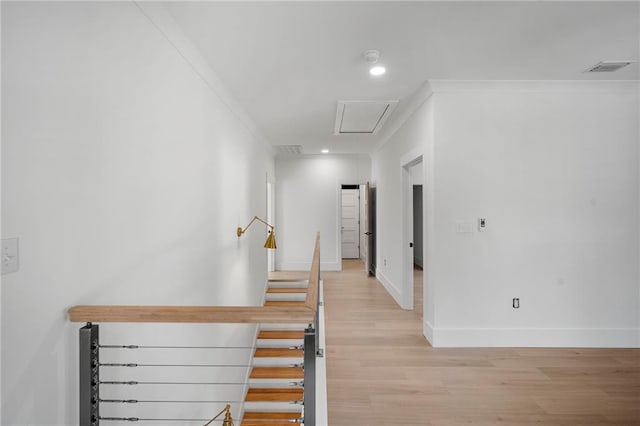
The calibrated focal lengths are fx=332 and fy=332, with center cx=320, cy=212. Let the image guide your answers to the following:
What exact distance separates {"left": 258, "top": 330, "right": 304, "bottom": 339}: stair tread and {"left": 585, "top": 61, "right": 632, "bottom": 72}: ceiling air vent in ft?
15.0

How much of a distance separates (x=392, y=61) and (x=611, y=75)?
7.17 feet

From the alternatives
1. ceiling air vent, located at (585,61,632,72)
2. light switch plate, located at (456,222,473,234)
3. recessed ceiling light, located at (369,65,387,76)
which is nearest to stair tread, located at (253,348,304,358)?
light switch plate, located at (456,222,473,234)

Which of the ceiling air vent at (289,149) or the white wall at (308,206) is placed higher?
the ceiling air vent at (289,149)

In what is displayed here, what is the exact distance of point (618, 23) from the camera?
2.26 m

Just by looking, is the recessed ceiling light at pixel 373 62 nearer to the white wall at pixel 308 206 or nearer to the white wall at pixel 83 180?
the white wall at pixel 83 180

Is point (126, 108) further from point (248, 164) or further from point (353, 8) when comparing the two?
point (248, 164)

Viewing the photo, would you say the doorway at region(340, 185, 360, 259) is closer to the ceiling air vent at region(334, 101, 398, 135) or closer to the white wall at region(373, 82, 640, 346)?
the ceiling air vent at region(334, 101, 398, 135)

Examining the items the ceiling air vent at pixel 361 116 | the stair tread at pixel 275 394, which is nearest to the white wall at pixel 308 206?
the ceiling air vent at pixel 361 116

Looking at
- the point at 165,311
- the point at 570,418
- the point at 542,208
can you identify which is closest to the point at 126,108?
the point at 165,311

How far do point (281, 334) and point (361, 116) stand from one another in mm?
3390

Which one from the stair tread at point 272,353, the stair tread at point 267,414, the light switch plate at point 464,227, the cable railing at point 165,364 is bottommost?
the stair tread at point 267,414

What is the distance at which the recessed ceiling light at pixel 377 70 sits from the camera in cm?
285

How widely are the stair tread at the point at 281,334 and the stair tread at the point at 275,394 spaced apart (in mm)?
742

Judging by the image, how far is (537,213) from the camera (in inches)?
131
